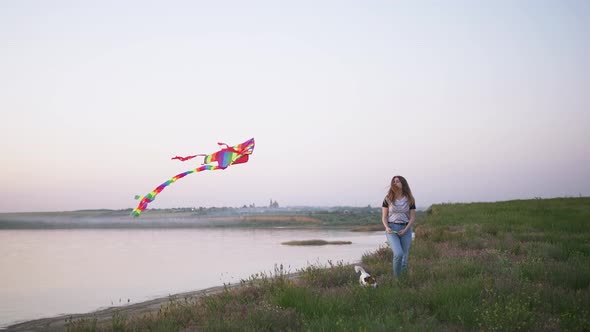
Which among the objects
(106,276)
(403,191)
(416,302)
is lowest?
(106,276)

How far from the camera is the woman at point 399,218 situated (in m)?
11.0

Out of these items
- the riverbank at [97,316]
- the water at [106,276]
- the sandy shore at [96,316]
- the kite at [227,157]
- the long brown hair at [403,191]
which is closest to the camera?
the kite at [227,157]

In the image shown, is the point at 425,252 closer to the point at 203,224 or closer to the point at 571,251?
the point at 571,251

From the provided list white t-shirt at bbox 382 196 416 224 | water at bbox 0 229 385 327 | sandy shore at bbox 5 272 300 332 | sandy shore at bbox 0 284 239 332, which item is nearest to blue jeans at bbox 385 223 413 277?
white t-shirt at bbox 382 196 416 224

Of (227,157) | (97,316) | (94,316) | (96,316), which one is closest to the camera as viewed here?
(227,157)

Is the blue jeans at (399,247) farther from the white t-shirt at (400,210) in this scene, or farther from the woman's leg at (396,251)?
the white t-shirt at (400,210)

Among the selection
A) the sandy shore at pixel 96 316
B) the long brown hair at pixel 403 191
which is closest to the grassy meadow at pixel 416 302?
the long brown hair at pixel 403 191

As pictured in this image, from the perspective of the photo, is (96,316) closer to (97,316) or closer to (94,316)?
(97,316)

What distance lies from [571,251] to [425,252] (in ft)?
11.9

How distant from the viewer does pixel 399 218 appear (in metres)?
11.1

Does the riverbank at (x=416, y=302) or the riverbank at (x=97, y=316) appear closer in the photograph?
the riverbank at (x=416, y=302)

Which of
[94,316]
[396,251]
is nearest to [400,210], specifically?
[396,251]

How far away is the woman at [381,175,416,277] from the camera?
36.1ft

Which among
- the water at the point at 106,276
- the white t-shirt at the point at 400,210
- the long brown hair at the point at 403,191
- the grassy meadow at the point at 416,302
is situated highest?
the long brown hair at the point at 403,191
